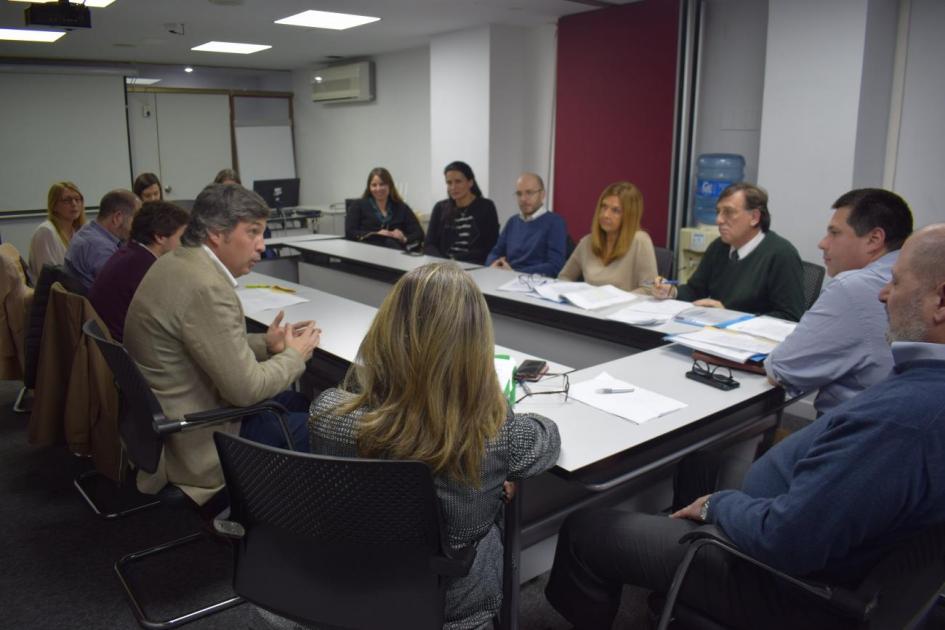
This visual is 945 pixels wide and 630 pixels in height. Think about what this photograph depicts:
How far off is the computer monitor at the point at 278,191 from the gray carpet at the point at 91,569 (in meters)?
4.85

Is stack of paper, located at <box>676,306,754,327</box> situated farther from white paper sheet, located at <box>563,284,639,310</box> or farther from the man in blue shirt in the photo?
the man in blue shirt

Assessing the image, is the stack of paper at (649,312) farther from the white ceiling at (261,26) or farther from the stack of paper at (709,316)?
the white ceiling at (261,26)

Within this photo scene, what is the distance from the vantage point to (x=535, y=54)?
6395 millimetres

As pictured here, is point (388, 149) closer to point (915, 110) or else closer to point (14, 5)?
point (14, 5)

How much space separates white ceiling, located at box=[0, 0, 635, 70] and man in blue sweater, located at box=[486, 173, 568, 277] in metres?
1.73

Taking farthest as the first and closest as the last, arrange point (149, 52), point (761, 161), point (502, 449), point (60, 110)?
point (60, 110), point (149, 52), point (761, 161), point (502, 449)

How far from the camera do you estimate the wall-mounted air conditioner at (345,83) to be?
26.8ft

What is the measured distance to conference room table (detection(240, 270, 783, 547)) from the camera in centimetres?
168

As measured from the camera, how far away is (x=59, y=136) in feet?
27.0

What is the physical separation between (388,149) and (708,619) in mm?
7303

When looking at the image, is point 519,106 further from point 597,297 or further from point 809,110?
point 597,297

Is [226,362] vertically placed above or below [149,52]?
below

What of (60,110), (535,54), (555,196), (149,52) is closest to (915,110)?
(555,196)

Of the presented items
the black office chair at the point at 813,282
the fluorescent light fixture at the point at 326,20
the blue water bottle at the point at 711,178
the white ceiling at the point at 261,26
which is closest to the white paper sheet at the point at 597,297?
the black office chair at the point at 813,282
